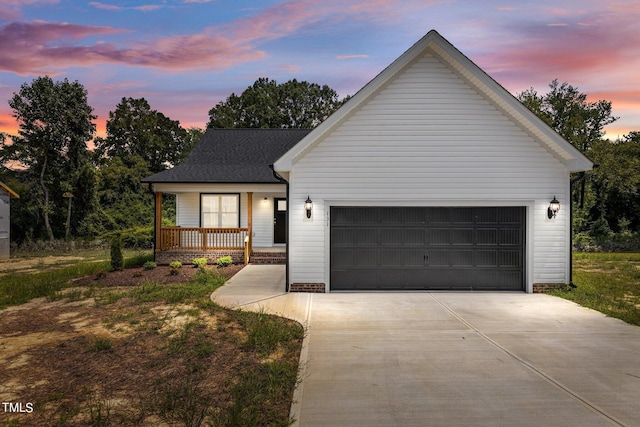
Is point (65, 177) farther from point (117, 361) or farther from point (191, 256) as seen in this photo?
point (117, 361)

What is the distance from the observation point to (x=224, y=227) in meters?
16.1

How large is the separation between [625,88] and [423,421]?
21.6 metres

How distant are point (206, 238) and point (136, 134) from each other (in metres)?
22.0

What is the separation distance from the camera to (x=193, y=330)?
6.50 m

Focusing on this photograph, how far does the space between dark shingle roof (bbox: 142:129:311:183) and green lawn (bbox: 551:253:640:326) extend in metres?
10.9

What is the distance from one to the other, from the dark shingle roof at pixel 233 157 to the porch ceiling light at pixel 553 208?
972cm

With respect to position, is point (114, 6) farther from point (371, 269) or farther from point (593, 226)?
point (593, 226)

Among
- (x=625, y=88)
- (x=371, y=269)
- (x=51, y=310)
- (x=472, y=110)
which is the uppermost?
(x=625, y=88)

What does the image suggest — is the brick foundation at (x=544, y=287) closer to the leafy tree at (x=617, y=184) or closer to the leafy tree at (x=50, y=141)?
the leafy tree at (x=617, y=184)

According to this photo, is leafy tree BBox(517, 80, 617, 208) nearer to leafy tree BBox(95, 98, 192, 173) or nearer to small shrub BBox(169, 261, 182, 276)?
small shrub BBox(169, 261, 182, 276)

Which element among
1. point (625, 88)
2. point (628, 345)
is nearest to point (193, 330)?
point (628, 345)

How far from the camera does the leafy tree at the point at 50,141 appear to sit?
2453cm

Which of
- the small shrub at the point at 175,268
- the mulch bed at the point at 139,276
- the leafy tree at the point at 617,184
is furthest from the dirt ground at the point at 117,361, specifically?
the leafy tree at the point at 617,184

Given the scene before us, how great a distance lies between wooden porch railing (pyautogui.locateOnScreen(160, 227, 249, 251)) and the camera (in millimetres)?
14891
